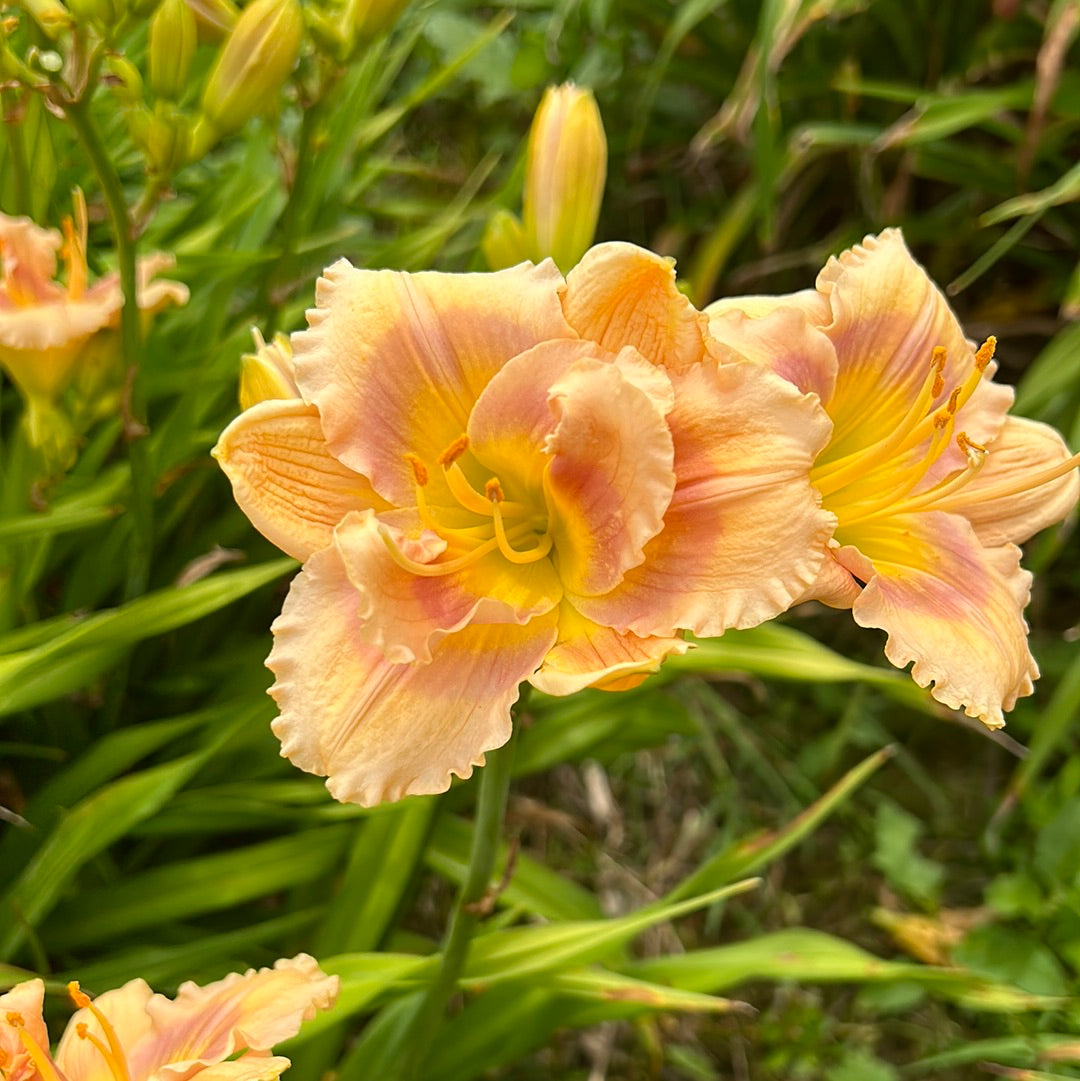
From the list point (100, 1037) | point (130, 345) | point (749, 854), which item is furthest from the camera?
point (749, 854)

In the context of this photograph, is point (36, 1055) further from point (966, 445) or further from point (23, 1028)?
point (966, 445)

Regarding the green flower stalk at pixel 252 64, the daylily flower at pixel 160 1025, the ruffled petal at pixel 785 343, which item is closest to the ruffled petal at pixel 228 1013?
the daylily flower at pixel 160 1025

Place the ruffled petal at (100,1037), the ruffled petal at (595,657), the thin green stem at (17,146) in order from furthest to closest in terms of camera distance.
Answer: the thin green stem at (17,146) < the ruffled petal at (100,1037) < the ruffled petal at (595,657)

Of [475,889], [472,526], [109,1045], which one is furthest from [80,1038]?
[472,526]

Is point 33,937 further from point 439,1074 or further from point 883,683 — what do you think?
point 883,683

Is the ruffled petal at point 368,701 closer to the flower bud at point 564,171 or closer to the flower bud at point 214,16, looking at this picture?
the flower bud at point 564,171

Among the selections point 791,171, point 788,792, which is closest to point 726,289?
point 791,171

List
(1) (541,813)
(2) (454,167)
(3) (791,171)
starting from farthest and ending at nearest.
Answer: (2) (454,167), (3) (791,171), (1) (541,813)
